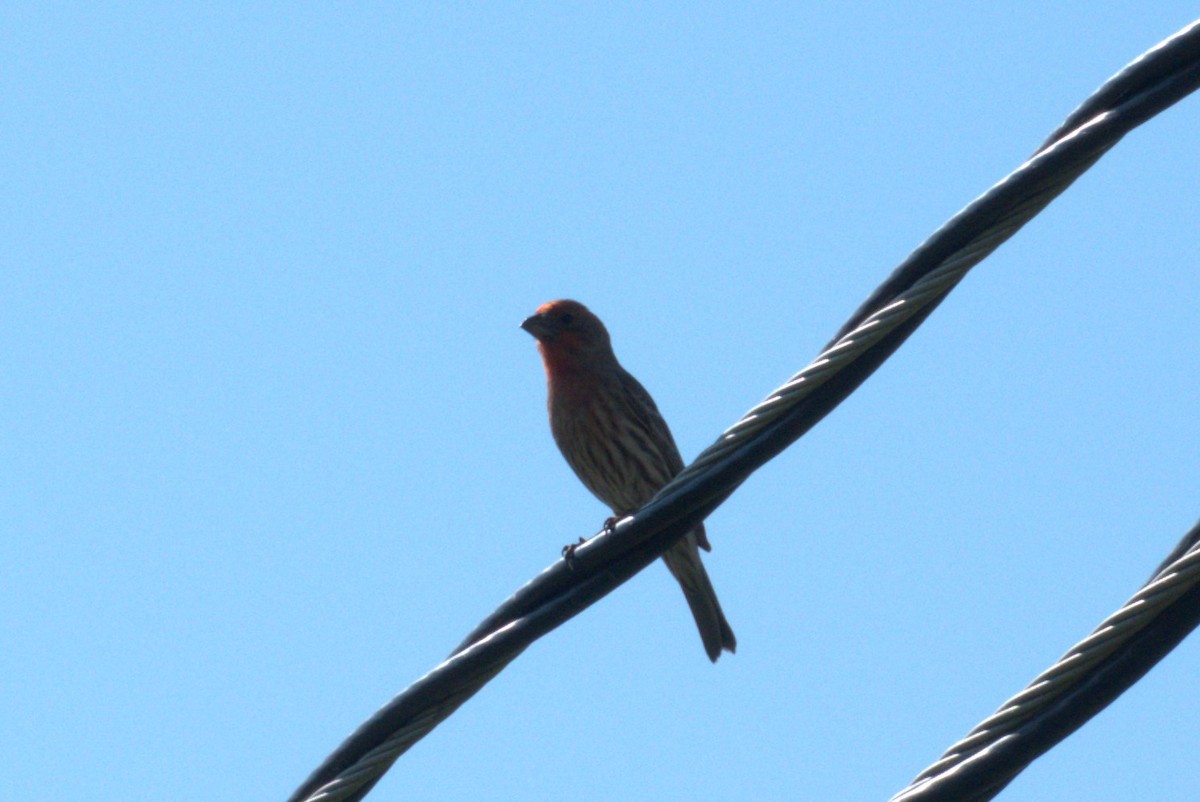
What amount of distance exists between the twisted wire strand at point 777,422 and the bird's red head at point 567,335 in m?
7.16

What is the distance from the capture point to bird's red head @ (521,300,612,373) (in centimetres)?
1216

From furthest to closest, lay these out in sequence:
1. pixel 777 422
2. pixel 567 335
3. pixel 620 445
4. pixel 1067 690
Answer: pixel 567 335, pixel 620 445, pixel 777 422, pixel 1067 690

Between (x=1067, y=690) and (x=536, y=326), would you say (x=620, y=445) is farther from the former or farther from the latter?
(x=1067, y=690)

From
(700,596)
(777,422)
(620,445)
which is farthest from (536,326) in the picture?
(777,422)

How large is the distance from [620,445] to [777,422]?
683 cm

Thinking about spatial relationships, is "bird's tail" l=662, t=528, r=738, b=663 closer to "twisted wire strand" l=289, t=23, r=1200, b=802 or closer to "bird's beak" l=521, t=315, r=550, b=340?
"bird's beak" l=521, t=315, r=550, b=340

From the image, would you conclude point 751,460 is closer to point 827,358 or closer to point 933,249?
point 827,358

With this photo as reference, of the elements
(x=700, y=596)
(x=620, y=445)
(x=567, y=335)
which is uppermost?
(x=567, y=335)

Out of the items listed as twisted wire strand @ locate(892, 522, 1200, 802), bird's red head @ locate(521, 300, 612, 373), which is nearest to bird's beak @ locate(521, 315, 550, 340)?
bird's red head @ locate(521, 300, 612, 373)

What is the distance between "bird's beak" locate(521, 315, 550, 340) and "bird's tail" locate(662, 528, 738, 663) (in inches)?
72.3

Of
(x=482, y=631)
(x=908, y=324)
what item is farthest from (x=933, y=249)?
(x=482, y=631)

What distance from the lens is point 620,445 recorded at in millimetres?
11555

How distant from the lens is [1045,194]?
4.46 metres

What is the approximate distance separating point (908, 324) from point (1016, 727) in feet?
3.62
